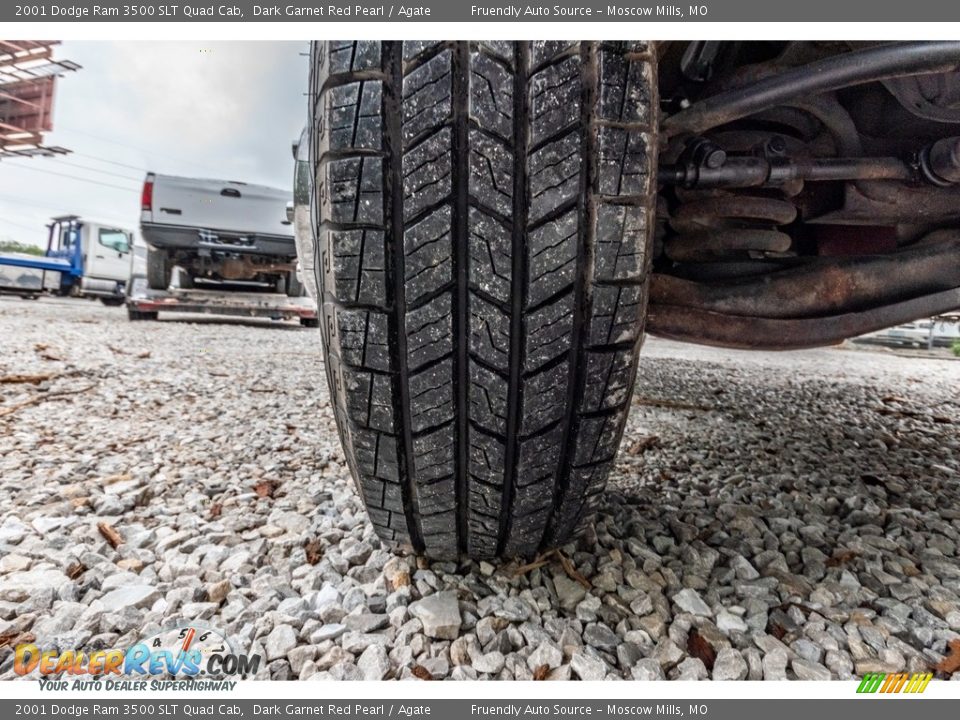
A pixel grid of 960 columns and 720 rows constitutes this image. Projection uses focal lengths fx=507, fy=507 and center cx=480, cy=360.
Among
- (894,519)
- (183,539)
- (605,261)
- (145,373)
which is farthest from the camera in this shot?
(145,373)

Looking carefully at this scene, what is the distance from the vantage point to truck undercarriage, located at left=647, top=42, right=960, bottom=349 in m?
0.76

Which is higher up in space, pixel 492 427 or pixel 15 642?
pixel 492 427

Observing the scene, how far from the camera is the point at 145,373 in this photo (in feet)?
7.02

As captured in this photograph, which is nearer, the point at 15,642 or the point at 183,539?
the point at 15,642

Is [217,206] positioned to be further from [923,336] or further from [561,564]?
[923,336]

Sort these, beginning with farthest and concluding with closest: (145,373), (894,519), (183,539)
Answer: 1. (145,373)
2. (894,519)
3. (183,539)

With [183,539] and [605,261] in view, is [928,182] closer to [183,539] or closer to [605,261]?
[605,261]

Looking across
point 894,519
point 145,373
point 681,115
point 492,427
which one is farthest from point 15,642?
point 145,373

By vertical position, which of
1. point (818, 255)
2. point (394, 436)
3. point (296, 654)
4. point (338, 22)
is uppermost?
point (338, 22)

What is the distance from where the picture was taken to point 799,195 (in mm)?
966

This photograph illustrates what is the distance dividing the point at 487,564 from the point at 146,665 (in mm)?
433

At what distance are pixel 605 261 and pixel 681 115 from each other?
0.98ft

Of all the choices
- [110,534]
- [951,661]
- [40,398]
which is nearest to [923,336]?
[951,661]

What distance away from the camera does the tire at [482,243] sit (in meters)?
0.52
